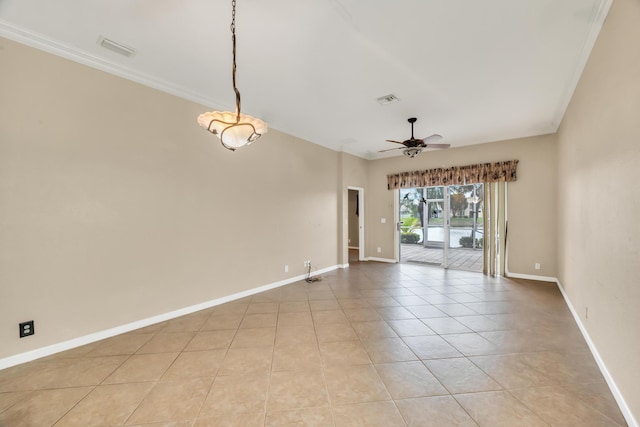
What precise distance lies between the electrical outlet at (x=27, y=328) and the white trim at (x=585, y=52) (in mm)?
5543

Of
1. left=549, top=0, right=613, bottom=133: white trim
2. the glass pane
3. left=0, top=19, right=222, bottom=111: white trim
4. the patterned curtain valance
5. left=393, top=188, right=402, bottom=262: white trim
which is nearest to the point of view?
left=549, top=0, right=613, bottom=133: white trim

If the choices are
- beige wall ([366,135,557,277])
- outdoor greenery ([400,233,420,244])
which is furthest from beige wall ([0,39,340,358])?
outdoor greenery ([400,233,420,244])

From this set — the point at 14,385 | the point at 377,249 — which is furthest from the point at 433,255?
the point at 14,385

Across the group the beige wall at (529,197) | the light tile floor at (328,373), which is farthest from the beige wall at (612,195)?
the beige wall at (529,197)

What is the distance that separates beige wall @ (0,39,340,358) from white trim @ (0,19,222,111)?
78mm

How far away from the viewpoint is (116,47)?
2504 mm

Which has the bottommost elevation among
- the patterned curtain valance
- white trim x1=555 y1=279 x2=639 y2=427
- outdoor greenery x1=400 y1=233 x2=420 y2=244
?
white trim x1=555 y1=279 x2=639 y2=427

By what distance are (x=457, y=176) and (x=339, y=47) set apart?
4622mm

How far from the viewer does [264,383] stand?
6.67ft

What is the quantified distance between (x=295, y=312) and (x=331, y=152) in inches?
153

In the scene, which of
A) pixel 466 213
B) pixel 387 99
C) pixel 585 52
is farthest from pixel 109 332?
pixel 466 213

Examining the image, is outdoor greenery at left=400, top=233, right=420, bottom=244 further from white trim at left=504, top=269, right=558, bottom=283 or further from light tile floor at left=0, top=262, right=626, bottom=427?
light tile floor at left=0, top=262, right=626, bottom=427

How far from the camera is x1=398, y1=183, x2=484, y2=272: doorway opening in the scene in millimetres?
6293

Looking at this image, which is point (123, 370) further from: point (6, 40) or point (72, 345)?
point (6, 40)
